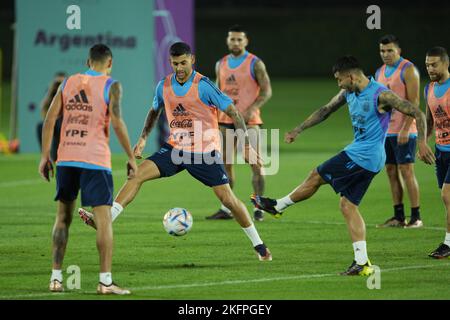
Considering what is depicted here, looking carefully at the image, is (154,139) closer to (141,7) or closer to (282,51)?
(141,7)

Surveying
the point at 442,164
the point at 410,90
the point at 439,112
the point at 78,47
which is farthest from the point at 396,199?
the point at 78,47

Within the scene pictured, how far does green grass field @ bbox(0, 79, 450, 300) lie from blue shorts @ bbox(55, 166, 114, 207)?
0.87 m

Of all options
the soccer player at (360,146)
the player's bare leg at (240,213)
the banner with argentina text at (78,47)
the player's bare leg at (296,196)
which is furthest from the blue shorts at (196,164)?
the banner with argentina text at (78,47)

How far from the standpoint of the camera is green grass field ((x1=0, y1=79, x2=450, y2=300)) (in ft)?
30.8

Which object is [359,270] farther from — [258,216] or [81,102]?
[258,216]

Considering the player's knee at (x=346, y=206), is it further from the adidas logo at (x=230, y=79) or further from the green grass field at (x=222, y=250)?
the adidas logo at (x=230, y=79)

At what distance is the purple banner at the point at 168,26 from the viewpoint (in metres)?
25.7

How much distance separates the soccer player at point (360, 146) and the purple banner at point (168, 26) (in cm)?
1560

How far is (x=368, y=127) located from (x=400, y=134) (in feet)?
11.1

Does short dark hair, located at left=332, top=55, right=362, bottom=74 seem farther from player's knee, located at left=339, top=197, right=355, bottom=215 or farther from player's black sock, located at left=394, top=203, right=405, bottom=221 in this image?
player's black sock, located at left=394, top=203, right=405, bottom=221

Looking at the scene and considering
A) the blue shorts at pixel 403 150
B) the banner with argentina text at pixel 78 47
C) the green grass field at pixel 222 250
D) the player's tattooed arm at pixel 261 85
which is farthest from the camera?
the banner with argentina text at pixel 78 47

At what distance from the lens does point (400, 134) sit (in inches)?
536

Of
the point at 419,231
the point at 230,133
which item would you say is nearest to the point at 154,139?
the point at 230,133

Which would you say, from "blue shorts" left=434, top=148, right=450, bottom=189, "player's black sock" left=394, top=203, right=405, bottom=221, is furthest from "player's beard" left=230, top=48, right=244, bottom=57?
"blue shorts" left=434, top=148, right=450, bottom=189
